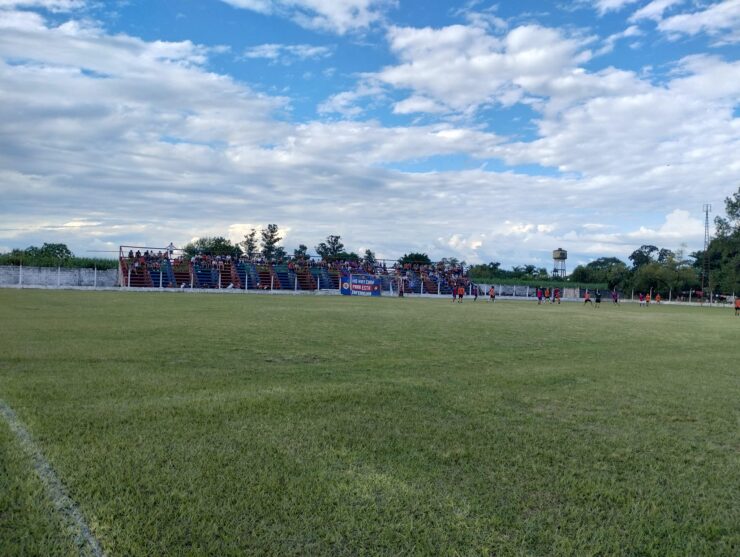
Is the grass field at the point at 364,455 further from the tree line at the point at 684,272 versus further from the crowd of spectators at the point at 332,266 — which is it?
the tree line at the point at 684,272

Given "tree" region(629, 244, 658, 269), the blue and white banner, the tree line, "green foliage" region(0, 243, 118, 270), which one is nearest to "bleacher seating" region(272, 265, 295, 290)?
the blue and white banner

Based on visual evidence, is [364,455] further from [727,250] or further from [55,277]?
[727,250]

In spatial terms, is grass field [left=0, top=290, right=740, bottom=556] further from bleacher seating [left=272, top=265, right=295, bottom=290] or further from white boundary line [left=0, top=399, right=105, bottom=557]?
bleacher seating [left=272, top=265, right=295, bottom=290]

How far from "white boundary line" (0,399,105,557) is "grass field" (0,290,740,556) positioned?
0.17ft

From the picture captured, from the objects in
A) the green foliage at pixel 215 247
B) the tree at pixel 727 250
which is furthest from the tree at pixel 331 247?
the tree at pixel 727 250

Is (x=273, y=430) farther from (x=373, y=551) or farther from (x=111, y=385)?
(x=111, y=385)

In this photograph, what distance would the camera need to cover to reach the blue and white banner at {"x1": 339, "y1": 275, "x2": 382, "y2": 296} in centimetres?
5316

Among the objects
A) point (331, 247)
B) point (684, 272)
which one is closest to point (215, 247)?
point (331, 247)

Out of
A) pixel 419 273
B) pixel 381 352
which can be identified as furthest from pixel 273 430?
pixel 419 273

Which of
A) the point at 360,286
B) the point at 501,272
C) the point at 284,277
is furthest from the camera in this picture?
the point at 501,272

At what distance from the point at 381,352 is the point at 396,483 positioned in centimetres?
705

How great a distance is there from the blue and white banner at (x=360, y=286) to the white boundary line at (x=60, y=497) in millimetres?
47950

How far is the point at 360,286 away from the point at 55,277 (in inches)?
990

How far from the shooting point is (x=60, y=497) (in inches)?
147
